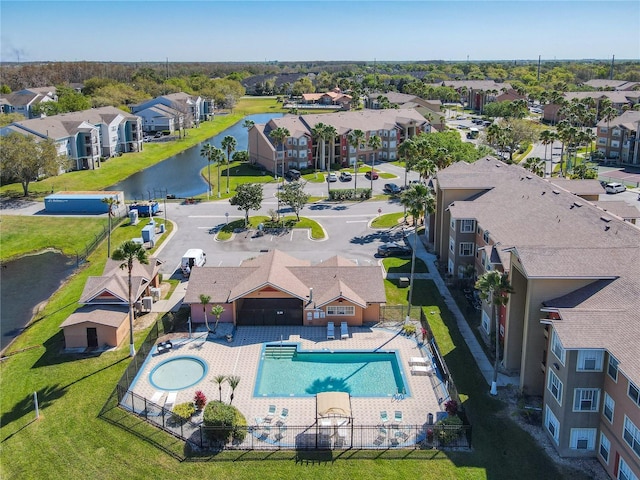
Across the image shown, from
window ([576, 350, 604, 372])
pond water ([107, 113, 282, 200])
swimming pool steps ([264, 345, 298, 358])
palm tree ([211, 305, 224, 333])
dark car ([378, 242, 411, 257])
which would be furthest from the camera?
pond water ([107, 113, 282, 200])

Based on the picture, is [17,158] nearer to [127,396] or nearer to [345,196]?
[345,196]

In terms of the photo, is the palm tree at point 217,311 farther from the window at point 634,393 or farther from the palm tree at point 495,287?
the window at point 634,393

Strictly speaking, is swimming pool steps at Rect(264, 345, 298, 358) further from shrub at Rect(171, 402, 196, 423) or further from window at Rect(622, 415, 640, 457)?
window at Rect(622, 415, 640, 457)

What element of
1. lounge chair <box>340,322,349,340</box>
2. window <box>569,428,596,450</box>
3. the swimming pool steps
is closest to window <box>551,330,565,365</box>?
window <box>569,428,596,450</box>

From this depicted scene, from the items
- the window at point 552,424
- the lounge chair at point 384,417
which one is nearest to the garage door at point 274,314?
the lounge chair at point 384,417

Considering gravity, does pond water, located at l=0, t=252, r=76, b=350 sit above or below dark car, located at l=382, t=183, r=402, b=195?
below

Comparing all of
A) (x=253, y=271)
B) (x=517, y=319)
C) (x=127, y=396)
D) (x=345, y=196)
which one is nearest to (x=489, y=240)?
(x=517, y=319)

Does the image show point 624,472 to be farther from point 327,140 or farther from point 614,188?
point 327,140
